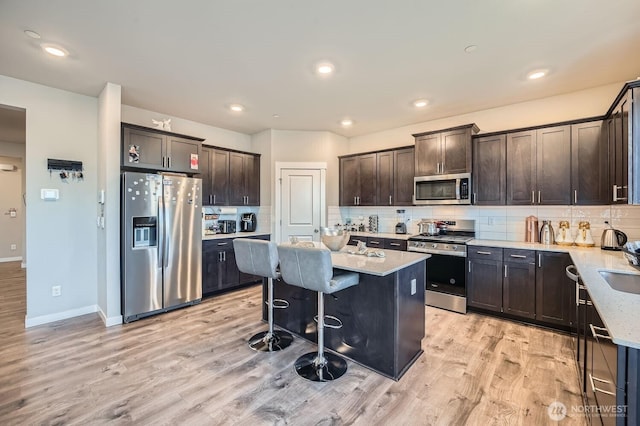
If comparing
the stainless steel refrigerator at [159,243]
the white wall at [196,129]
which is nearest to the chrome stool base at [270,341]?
the stainless steel refrigerator at [159,243]

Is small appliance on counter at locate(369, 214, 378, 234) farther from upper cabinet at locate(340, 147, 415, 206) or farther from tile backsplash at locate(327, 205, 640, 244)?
upper cabinet at locate(340, 147, 415, 206)

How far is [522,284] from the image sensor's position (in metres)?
3.33

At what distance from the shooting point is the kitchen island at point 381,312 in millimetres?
2250

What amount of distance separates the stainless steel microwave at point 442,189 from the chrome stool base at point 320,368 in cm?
271

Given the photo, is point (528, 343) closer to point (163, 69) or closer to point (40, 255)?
point (163, 69)

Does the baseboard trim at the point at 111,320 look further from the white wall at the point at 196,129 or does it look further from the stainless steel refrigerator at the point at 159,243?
the white wall at the point at 196,129

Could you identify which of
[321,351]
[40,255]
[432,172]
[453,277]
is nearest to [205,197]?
[40,255]

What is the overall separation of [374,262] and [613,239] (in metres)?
2.83

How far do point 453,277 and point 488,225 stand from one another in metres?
0.99

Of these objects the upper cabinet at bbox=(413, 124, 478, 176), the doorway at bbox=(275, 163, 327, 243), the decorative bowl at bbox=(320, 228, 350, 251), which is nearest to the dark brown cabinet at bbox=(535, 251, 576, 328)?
the upper cabinet at bbox=(413, 124, 478, 176)

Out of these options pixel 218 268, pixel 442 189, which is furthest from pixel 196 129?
pixel 442 189

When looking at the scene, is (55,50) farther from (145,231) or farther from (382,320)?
(382,320)

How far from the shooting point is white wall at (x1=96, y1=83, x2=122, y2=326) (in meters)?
3.29

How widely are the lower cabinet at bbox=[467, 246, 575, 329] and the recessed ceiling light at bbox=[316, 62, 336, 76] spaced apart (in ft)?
9.07
